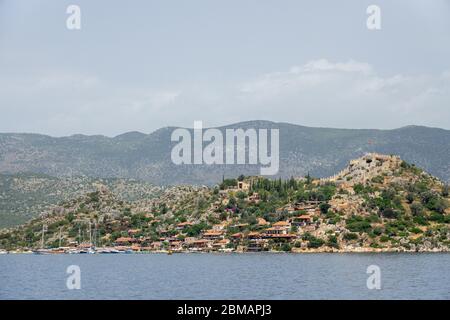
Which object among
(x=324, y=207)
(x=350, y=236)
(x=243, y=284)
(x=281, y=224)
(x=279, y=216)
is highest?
(x=324, y=207)

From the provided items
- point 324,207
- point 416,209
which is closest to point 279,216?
point 324,207

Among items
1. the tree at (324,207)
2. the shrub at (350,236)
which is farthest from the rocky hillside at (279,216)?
the tree at (324,207)

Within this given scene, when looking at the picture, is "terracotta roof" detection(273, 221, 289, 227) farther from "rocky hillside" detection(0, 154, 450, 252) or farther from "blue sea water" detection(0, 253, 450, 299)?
"blue sea water" detection(0, 253, 450, 299)

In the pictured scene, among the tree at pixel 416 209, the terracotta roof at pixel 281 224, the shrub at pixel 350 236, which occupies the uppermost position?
the tree at pixel 416 209

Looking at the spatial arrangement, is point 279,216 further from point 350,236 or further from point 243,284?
point 243,284

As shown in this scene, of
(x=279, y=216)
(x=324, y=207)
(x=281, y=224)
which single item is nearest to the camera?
(x=281, y=224)

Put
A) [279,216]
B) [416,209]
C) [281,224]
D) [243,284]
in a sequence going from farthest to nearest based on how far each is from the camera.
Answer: [279,216], [281,224], [416,209], [243,284]

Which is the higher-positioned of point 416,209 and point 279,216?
point 416,209

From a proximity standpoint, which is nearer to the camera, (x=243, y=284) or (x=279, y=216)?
(x=243, y=284)

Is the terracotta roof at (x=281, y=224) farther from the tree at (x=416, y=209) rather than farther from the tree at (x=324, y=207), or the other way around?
the tree at (x=416, y=209)
